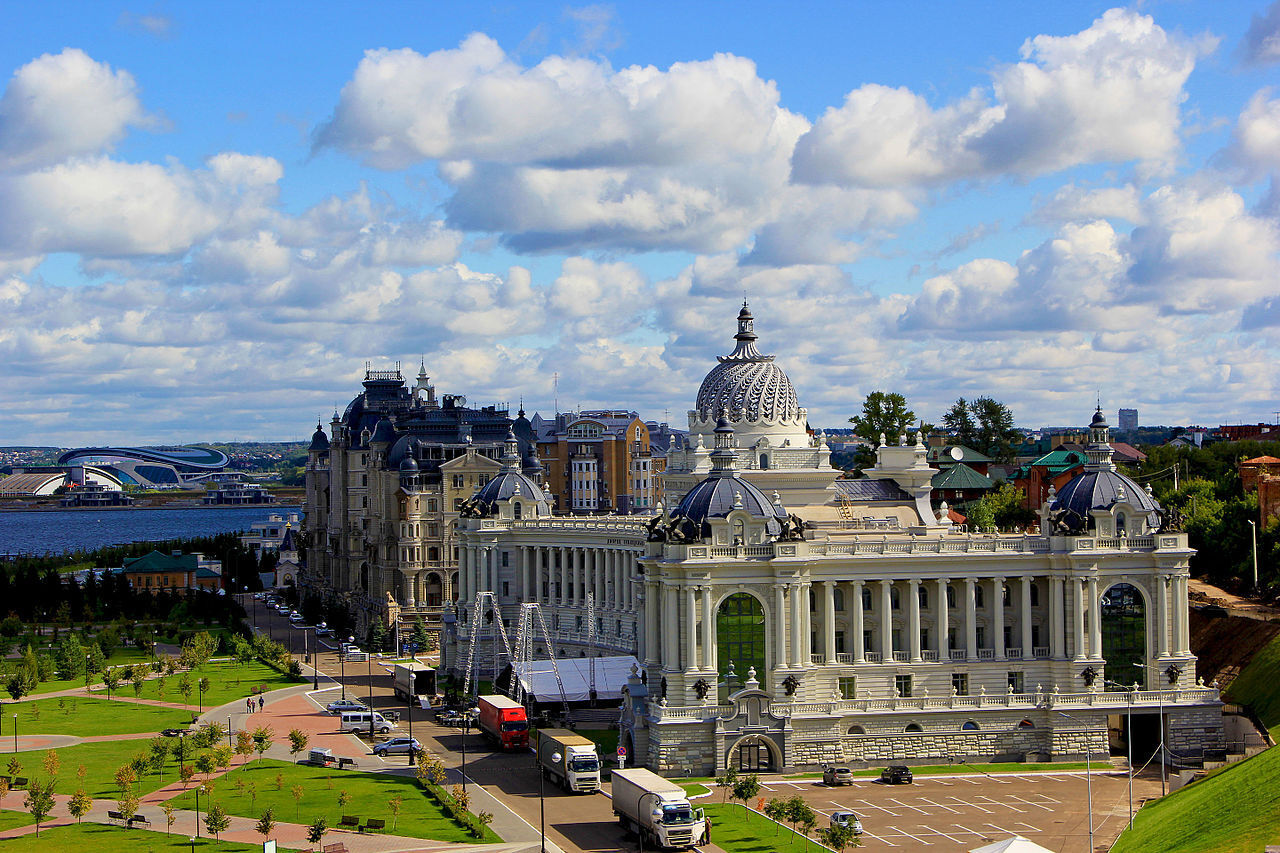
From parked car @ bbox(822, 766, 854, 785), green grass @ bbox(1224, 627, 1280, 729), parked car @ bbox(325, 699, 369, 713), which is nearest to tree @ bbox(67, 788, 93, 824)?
parked car @ bbox(325, 699, 369, 713)

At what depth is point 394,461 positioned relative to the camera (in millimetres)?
184625

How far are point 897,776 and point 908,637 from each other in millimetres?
12393

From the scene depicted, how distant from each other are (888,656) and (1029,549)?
12156 millimetres

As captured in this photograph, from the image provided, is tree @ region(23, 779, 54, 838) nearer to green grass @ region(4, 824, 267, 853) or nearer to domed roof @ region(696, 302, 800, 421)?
green grass @ region(4, 824, 267, 853)

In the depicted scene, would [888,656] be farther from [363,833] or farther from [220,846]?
[220,846]

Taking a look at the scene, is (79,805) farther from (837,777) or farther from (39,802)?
(837,777)

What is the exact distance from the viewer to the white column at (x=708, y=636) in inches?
3920

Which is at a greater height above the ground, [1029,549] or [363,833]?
[1029,549]

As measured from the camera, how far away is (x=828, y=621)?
341 ft

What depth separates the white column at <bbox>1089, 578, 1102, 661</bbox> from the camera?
104625mm

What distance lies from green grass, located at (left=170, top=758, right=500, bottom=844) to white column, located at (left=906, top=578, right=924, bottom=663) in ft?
111

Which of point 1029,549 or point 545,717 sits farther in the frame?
point 545,717

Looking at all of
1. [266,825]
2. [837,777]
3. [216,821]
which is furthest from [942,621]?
[216,821]

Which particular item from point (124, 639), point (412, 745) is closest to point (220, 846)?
point (412, 745)
